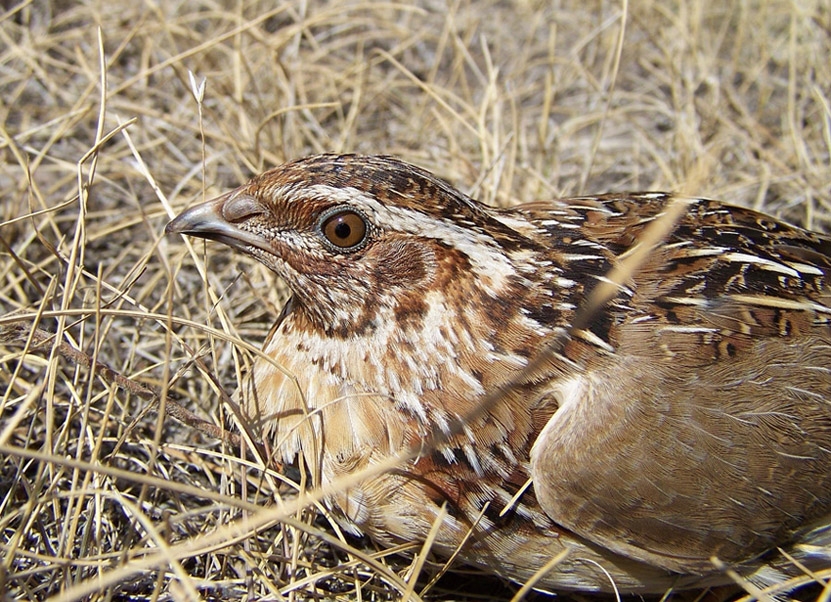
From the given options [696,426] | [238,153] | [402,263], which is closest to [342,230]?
[402,263]

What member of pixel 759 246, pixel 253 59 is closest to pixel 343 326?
pixel 759 246

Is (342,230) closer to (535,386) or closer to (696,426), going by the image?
(535,386)

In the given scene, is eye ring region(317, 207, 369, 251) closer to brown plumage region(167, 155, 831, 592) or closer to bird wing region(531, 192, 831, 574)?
brown plumage region(167, 155, 831, 592)

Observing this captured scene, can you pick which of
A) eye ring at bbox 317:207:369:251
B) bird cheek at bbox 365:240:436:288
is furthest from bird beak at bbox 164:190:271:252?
bird cheek at bbox 365:240:436:288

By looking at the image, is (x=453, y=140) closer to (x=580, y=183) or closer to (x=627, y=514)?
(x=580, y=183)

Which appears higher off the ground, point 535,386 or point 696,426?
point 535,386

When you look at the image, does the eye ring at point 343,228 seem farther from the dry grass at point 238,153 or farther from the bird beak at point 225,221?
the dry grass at point 238,153
